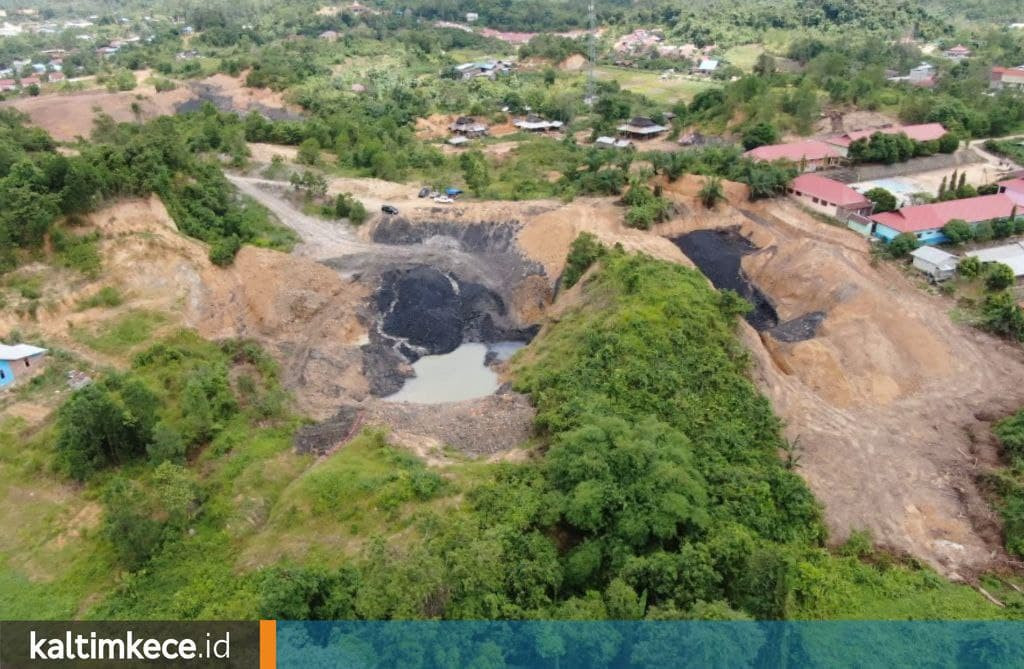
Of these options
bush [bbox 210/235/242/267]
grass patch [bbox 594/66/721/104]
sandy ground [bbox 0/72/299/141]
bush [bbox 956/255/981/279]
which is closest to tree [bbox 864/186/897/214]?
bush [bbox 956/255/981/279]

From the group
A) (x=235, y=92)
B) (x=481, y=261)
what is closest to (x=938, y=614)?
(x=481, y=261)

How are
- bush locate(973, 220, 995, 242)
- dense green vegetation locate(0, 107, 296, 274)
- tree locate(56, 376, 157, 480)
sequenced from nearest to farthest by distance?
1. tree locate(56, 376, 157, 480)
2. dense green vegetation locate(0, 107, 296, 274)
3. bush locate(973, 220, 995, 242)

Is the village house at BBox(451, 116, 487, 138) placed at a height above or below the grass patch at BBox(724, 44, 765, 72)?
below

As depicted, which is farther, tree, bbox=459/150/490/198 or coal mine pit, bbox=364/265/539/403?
tree, bbox=459/150/490/198

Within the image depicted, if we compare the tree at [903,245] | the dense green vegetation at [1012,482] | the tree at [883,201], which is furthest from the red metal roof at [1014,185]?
the dense green vegetation at [1012,482]

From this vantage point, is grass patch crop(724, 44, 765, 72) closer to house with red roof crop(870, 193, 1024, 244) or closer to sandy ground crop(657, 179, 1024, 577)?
house with red roof crop(870, 193, 1024, 244)

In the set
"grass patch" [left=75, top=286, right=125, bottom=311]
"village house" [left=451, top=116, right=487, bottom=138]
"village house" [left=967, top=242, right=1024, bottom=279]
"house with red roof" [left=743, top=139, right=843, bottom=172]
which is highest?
"house with red roof" [left=743, top=139, right=843, bottom=172]

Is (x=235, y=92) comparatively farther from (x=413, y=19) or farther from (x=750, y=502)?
(x=750, y=502)

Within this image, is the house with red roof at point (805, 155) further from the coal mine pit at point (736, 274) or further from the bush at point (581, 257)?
the bush at point (581, 257)
